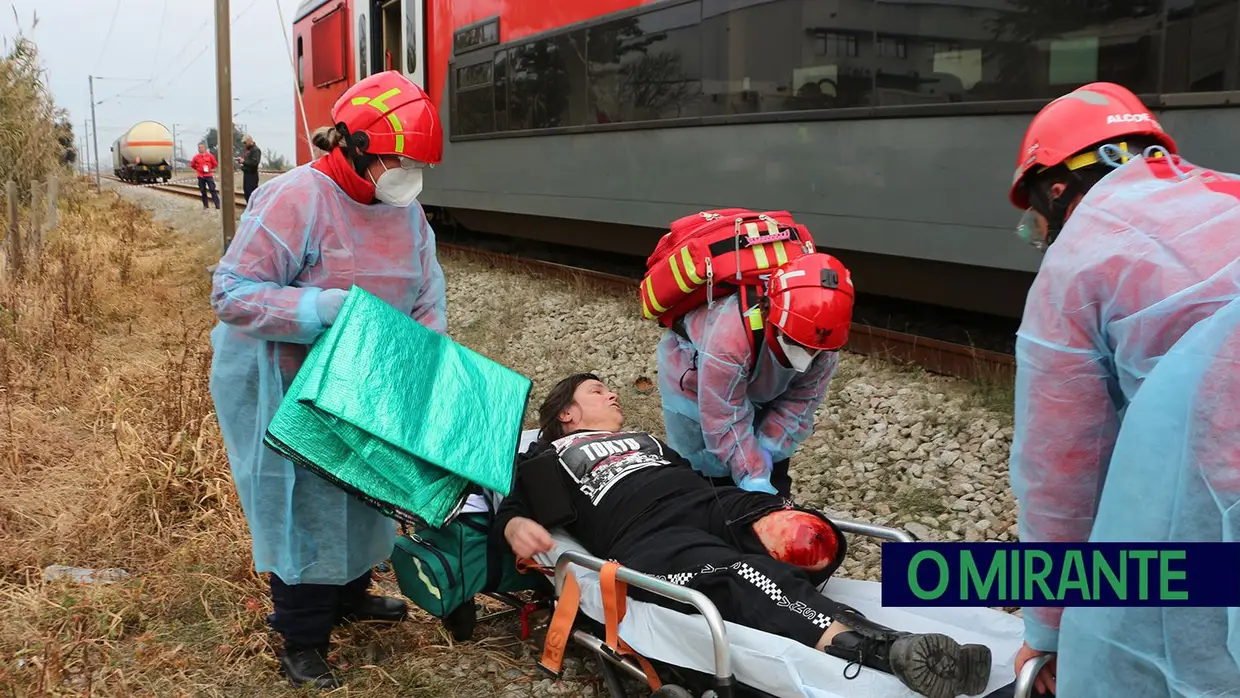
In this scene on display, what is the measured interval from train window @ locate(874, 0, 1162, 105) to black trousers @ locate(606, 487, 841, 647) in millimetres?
A: 2896

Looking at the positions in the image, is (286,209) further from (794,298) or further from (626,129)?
(626,129)

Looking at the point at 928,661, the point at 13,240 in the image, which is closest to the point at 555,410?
the point at 928,661

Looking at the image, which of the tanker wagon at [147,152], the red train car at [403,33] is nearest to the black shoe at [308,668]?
the red train car at [403,33]

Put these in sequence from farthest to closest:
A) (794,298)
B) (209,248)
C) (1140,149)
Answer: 1. (209,248)
2. (794,298)
3. (1140,149)

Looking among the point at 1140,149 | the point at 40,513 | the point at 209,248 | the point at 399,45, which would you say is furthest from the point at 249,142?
the point at 1140,149

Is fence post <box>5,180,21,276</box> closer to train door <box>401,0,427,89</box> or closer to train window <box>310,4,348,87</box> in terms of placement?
train door <box>401,0,427,89</box>

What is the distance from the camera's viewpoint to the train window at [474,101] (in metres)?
10.3

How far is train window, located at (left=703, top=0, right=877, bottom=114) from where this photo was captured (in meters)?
5.85

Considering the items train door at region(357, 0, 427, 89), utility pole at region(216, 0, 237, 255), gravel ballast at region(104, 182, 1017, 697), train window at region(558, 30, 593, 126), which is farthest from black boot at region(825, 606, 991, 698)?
train door at region(357, 0, 427, 89)

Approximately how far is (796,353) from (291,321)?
1.53 m

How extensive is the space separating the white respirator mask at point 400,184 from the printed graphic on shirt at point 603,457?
3.29ft

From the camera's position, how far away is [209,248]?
15617 mm

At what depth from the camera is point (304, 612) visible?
3123mm

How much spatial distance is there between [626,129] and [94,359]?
4.33 metres
